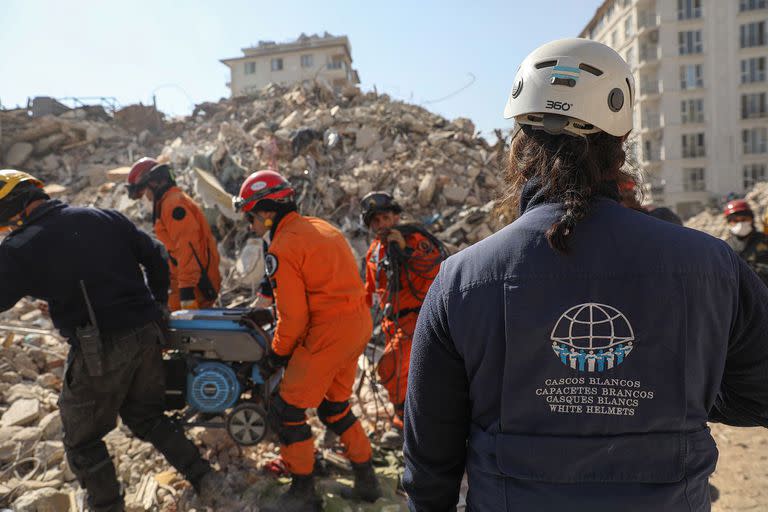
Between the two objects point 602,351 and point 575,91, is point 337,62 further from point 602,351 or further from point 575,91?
point 602,351

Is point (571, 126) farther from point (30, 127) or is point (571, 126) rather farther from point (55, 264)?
point (30, 127)

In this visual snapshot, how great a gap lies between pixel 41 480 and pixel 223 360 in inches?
63.9

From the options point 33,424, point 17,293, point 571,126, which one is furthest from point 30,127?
point 571,126

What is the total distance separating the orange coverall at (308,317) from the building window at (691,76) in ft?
136

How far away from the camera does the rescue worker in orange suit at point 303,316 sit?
3.51 m

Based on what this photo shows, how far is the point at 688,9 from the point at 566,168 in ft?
147

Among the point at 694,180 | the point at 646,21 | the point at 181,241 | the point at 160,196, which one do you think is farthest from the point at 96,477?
the point at 646,21

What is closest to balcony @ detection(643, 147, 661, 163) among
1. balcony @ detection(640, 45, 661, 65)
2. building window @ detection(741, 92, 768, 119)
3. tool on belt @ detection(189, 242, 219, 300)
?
building window @ detection(741, 92, 768, 119)

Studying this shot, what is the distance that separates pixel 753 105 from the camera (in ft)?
121

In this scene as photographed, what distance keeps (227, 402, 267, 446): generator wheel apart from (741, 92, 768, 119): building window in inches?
1695

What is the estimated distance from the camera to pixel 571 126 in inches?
56.9

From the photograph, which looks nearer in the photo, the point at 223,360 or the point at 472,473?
the point at 472,473

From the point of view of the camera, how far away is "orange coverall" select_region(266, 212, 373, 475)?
3.50 metres

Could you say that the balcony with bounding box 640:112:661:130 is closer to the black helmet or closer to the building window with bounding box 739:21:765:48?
the building window with bounding box 739:21:765:48
